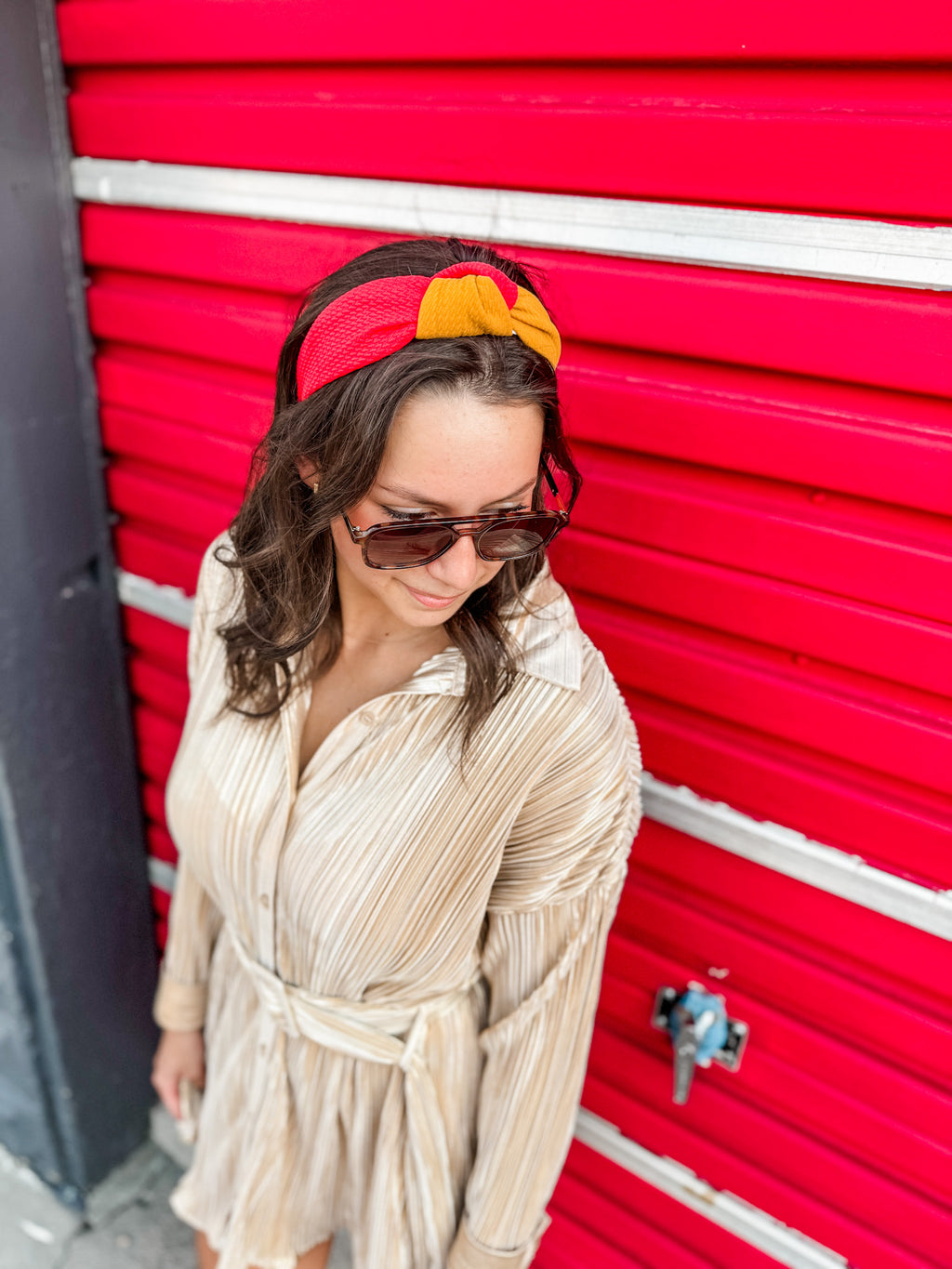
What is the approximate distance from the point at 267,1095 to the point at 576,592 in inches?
53.4

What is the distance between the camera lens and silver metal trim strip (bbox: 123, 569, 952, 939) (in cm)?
177

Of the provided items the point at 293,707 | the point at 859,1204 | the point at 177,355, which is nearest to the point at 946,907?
A: the point at 859,1204

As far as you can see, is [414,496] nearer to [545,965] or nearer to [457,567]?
[457,567]

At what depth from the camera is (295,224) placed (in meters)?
2.09

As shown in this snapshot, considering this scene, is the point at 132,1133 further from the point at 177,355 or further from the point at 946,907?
the point at 946,907

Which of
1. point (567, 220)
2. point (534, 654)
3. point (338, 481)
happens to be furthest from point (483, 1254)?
point (567, 220)

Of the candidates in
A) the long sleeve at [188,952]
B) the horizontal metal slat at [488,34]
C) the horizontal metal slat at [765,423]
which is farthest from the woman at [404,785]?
the horizontal metal slat at [488,34]

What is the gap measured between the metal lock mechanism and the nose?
126 centimetres

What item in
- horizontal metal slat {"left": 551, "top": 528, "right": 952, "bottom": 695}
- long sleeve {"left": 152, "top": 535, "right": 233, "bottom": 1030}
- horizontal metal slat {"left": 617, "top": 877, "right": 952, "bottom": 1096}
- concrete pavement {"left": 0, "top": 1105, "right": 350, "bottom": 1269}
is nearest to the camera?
horizontal metal slat {"left": 551, "top": 528, "right": 952, "bottom": 695}

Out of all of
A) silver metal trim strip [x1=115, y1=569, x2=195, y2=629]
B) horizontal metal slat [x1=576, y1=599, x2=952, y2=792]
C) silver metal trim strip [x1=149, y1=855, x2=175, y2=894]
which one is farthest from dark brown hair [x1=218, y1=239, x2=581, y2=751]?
silver metal trim strip [x1=149, y1=855, x2=175, y2=894]

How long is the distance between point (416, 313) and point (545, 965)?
1223mm

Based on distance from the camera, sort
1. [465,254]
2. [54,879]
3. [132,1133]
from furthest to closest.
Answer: [132,1133] < [54,879] < [465,254]

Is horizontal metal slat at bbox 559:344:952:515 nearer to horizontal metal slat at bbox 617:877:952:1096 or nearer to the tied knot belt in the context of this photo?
horizontal metal slat at bbox 617:877:952:1096

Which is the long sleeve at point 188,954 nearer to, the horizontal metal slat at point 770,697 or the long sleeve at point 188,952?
the long sleeve at point 188,952
